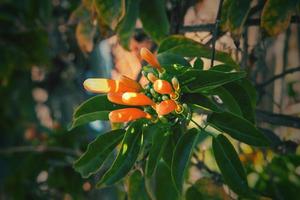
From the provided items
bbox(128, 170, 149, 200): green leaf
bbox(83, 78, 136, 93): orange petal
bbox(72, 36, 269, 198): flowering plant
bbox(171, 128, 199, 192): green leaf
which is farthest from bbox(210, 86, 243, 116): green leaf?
bbox(128, 170, 149, 200): green leaf

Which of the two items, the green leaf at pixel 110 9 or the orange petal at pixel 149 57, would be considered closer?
the orange petal at pixel 149 57

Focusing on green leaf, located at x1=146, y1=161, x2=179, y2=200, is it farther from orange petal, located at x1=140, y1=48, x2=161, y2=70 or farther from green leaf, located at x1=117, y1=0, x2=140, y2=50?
green leaf, located at x1=117, y1=0, x2=140, y2=50

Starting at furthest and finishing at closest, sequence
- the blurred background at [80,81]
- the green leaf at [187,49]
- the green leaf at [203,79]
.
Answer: the blurred background at [80,81] → the green leaf at [187,49] → the green leaf at [203,79]

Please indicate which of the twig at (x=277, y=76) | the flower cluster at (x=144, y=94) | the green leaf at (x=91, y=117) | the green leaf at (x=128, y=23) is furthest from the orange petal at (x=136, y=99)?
the twig at (x=277, y=76)

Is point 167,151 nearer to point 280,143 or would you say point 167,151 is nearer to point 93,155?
point 93,155

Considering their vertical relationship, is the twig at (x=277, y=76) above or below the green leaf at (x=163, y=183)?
above

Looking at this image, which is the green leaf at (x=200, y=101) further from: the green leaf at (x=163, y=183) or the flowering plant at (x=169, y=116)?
the green leaf at (x=163, y=183)

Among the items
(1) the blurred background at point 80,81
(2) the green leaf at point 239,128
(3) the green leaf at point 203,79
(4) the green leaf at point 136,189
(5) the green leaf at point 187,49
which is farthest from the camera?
(1) the blurred background at point 80,81
